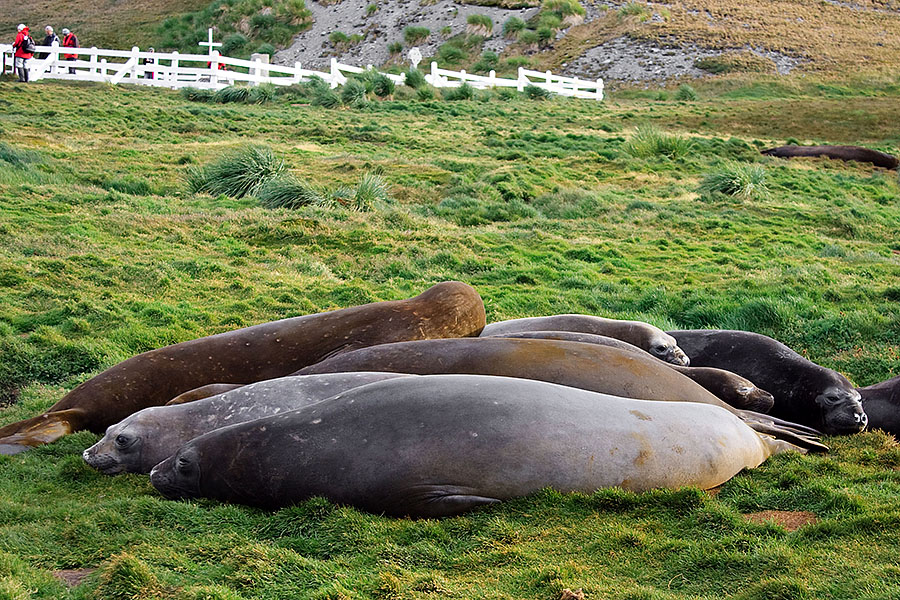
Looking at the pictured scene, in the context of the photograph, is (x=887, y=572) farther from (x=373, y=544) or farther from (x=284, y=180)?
(x=284, y=180)

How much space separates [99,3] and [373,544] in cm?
5593

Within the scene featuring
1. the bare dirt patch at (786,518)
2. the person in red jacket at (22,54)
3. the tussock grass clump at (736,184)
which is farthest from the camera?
the person in red jacket at (22,54)

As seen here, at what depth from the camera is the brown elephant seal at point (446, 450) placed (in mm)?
4273

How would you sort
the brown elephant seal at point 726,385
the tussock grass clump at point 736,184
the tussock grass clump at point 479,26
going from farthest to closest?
the tussock grass clump at point 479,26 < the tussock grass clump at point 736,184 < the brown elephant seal at point 726,385

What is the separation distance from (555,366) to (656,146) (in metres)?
16.9

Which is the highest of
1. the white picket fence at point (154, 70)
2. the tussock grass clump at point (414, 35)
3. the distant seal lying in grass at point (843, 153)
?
the tussock grass clump at point (414, 35)

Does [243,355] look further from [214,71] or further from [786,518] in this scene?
[214,71]

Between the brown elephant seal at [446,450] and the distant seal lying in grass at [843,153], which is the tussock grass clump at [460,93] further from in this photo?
the brown elephant seal at [446,450]

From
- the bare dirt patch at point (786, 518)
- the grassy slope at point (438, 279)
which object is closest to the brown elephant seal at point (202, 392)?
the grassy slope at point (438, 279)

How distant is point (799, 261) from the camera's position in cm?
1188

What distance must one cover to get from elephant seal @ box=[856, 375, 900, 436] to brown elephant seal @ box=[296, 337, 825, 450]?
62 cm

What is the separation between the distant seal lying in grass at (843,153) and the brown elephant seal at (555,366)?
17.8 metres

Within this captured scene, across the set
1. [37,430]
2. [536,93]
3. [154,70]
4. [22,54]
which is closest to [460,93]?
[536,93]

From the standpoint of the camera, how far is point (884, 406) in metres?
6.21
